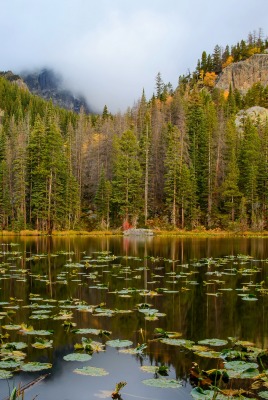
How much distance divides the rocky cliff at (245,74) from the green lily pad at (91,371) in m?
128

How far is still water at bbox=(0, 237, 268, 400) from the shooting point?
7355 mm

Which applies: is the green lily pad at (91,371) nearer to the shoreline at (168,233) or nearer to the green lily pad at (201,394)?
the green lily pad at (201,394)

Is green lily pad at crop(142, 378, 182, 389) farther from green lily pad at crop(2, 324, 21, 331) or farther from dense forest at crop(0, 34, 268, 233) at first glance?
dense forest at crop(0, 34, 268, 233)

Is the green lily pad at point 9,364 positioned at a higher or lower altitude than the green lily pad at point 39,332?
higher

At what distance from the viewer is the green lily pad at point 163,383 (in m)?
6.96

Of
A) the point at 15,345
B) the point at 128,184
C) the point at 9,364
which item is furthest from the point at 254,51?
the point at 9,364

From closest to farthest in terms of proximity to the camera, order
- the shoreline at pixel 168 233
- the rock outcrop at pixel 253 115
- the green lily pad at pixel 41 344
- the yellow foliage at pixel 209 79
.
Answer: the green lily pad at pixel 41 344, the shoreline at pixel 168 233, the rock outcrop at pixel 253 115, the yellow foliage at pixel 209 79

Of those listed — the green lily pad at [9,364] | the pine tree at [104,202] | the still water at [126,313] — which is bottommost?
the still water at [126,313]

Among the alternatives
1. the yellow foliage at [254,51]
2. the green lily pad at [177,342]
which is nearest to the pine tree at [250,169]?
the green lily pad at [177,342]

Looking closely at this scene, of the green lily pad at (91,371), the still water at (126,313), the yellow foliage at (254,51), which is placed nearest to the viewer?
the still water at (126,313)

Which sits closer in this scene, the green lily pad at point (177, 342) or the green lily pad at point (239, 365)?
the green lily pad at point (239, 365)

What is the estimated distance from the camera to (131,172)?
64.9 m

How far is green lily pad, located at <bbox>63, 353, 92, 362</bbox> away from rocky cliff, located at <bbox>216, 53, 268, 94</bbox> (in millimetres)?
127312

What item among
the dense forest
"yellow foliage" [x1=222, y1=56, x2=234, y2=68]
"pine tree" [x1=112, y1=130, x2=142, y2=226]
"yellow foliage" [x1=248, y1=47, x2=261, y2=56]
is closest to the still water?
the dense forest
